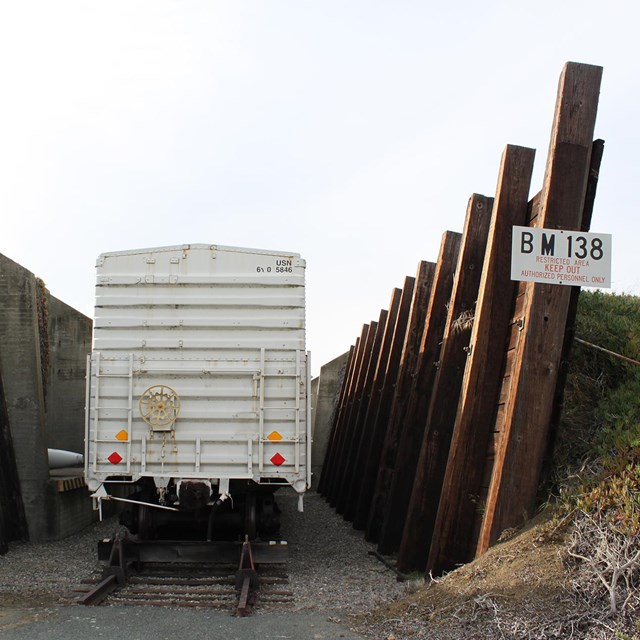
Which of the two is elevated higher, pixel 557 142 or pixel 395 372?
pixel 557 142

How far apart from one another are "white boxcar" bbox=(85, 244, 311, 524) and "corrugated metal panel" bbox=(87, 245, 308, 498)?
0.01 m

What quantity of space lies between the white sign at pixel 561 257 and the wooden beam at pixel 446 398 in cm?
190

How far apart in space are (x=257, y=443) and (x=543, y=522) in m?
3.79

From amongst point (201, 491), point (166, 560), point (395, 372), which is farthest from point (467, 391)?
point (395, 372)

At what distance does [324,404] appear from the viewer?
3111cm

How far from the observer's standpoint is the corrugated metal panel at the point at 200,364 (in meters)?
9.38

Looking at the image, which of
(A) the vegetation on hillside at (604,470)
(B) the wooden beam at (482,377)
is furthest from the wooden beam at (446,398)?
(A) the vegetation on hillside at (604,470)

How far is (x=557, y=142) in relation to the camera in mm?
7324

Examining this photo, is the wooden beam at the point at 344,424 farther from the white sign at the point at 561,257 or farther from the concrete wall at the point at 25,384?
the white sign at the point at 561,257

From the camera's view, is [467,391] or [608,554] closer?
[608,554]

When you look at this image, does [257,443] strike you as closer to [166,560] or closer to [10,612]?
[166,560]

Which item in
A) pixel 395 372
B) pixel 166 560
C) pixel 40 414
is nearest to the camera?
pixel 166 560

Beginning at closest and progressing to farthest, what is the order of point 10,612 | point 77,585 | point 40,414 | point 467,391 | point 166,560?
1. point 10,612
2. point 467,391
3. point 77,585
4. point 166,560
5. point 40,414

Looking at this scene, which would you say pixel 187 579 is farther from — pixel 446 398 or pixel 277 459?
pixel 446 398
